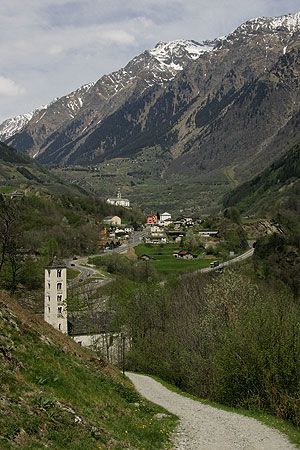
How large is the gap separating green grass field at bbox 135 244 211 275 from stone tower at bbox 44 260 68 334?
55184 millimetres

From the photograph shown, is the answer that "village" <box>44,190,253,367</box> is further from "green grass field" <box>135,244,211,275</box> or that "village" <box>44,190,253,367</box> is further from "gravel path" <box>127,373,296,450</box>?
"gravel path" <box>127,373,296,450</box>

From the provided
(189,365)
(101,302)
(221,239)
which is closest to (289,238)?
(221,239)

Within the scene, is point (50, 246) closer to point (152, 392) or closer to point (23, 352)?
point (152, 392)

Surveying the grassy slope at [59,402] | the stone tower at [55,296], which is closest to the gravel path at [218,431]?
the grassy slope at [59,402]

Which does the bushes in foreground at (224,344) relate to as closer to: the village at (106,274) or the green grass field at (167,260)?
the village at (106,274)

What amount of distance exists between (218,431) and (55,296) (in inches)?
1756

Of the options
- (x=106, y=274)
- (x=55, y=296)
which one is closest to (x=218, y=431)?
(x=55, y=296)

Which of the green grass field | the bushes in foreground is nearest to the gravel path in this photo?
the bushes in foreground

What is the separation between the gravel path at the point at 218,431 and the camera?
79.7ft

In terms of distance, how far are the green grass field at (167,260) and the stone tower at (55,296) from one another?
181 ft

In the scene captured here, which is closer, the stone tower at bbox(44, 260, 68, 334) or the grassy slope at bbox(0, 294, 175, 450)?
the grassy slope at bbox(0, 294, 175, 450)

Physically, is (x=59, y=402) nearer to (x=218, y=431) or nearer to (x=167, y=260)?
(x=218, y=431)

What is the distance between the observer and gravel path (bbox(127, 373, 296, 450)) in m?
24.3

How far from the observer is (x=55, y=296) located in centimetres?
6938
